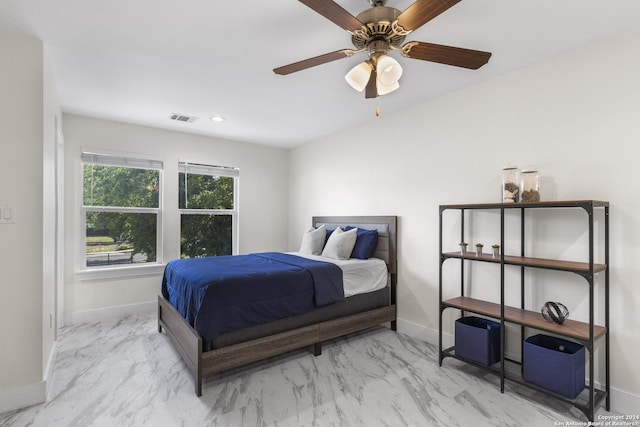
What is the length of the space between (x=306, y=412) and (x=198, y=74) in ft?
8.88

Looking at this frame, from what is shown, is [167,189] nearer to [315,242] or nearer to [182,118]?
[182,118]

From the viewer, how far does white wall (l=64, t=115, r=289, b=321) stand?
3764mm

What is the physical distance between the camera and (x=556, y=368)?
2094 millimetres

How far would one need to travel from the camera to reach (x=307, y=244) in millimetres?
4152

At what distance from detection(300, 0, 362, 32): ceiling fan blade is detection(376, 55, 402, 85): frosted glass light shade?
213 mm

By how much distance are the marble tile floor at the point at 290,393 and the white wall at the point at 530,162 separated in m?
0.68

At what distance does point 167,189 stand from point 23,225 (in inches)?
88.1

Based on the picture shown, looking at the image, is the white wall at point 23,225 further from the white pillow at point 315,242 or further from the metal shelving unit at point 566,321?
the metal shelving unit at point 566,321

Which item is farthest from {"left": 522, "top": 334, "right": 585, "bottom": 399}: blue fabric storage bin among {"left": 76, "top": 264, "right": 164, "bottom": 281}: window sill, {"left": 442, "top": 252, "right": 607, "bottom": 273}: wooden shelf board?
{"left": 76, "top": 264, "right": 164, "bottom": 281}: window sill

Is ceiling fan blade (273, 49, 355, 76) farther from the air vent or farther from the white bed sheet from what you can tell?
the air vent

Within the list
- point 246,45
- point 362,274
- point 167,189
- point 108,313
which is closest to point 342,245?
point 362,274

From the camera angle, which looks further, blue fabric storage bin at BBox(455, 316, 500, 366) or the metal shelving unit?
blue fabric storage bin at BBox(455, 316, 500, 366)

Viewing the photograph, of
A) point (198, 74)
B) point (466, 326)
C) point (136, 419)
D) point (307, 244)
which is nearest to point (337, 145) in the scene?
point (307, 244)

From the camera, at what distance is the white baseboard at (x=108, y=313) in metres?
3.74
